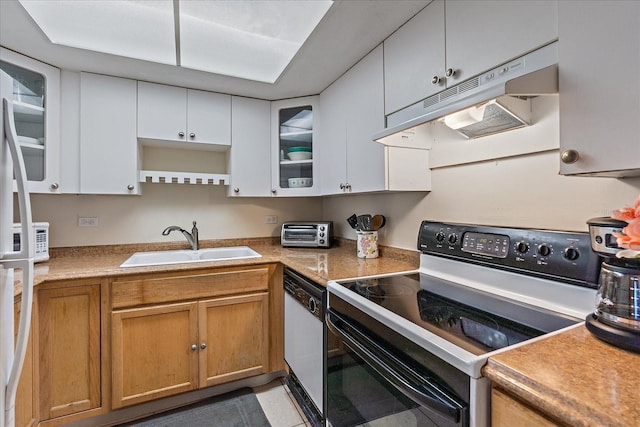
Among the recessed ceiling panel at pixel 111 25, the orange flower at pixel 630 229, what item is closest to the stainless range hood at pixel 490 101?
the orange flower at pixel 630 229

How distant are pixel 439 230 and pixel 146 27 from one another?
1823 mm

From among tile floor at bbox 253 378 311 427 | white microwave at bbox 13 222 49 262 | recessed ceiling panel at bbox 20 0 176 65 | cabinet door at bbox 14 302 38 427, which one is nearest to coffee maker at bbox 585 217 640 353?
tile floor at bbox 253 378 311 427

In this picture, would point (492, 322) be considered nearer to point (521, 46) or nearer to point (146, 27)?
point (521, 46)

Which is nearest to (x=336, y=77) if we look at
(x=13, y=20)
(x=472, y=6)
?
(x=472, y=6)

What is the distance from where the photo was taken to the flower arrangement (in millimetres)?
658

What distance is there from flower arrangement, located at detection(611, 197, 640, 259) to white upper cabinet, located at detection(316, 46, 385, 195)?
38.5 inches

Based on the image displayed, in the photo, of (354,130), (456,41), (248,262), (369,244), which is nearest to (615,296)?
(456,41)

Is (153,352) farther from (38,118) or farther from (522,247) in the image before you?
(522,247)

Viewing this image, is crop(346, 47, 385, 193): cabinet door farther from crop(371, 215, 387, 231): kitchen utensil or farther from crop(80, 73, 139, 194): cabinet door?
crop(80, 73, 139, 194): cabinet door

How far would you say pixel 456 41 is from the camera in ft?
3.96

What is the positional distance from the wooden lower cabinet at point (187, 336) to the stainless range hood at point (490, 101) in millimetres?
1261

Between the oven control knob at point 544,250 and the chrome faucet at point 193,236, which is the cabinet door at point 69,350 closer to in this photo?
the chrome faucet at point 193,236

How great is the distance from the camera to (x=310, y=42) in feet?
5.37

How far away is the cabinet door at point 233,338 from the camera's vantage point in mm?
1814
